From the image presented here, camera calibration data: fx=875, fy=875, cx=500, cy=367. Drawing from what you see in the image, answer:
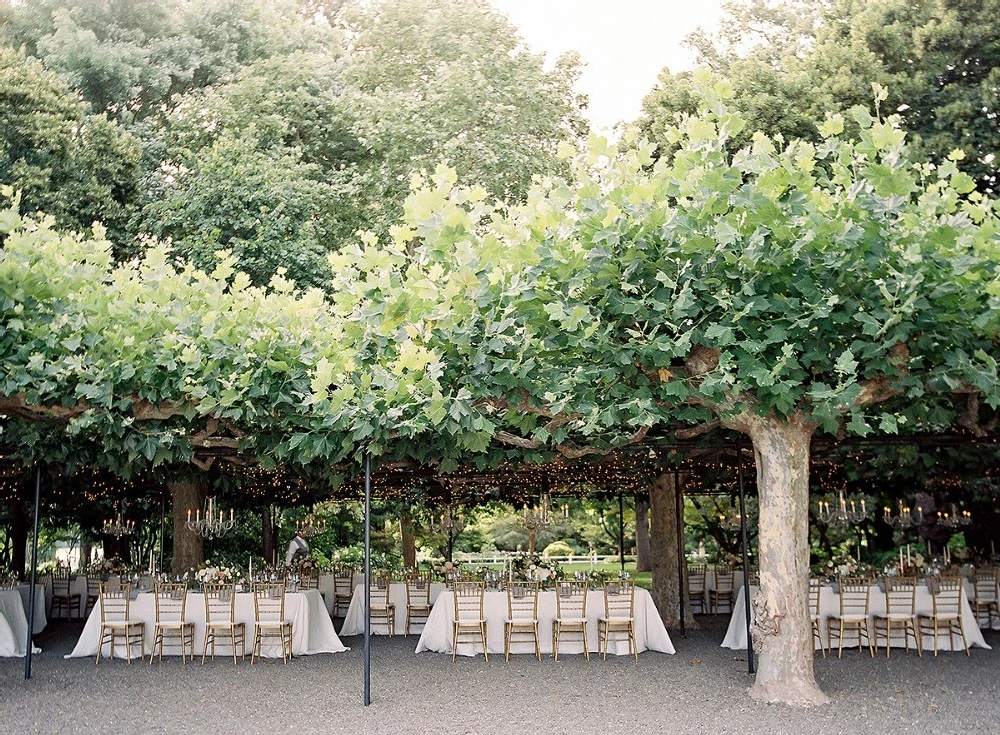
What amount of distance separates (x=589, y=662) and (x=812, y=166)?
249 inches

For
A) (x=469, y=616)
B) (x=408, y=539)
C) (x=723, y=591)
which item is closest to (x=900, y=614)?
(x=469, y=616)

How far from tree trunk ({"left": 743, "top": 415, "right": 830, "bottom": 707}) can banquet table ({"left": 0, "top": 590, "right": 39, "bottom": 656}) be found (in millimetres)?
9209

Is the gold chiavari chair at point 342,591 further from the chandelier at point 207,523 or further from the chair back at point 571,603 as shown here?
the chair back at point 571,603

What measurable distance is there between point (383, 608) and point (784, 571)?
7.64m

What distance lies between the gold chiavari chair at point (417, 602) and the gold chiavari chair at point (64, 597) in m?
7.24

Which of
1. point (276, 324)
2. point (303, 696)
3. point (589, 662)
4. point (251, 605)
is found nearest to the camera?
point (276, 324)

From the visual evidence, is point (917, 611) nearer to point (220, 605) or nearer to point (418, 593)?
point (418, 593)

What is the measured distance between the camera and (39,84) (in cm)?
1644

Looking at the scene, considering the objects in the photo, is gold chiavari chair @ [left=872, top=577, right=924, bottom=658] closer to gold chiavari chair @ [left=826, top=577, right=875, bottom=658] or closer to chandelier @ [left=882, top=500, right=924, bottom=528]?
gold chiavari chair @ [left=826, top=577, right=875, bottom=658]

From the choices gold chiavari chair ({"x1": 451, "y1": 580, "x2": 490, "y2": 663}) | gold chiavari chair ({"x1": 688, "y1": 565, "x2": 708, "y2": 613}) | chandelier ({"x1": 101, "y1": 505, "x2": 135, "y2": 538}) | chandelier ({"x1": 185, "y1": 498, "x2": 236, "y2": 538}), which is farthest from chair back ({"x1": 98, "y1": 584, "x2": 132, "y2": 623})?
gold chiavari chair ({"x1": 688, "y1": 565, "x2": 708, "y2": 613})

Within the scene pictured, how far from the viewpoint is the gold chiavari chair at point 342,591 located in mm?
15969

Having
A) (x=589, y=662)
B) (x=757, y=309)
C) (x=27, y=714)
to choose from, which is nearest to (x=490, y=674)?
(x=589, y=662)

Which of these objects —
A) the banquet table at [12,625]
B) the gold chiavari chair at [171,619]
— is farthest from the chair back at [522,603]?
the banquet table at [12,625]

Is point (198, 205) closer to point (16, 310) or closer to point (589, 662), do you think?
point (16, 310)
